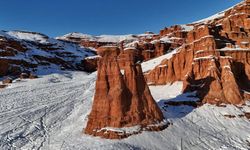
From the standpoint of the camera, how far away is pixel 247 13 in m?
83.2

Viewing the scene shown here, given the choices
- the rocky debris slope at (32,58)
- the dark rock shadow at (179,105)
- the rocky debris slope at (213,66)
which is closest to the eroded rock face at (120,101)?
the dark rock shadow at (179,105)

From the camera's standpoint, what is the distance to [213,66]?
169 feet

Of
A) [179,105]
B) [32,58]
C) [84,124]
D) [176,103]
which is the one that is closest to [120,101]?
[84,124]

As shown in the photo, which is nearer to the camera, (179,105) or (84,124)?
(84,124)

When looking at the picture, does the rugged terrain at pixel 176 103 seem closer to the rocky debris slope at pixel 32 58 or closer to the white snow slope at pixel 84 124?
the white snow slope at pixel 84 124

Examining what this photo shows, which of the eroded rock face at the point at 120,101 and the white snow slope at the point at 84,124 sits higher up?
the eroded rock face at the point at 120,101

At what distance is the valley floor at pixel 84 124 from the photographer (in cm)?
3319

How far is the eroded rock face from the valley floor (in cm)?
155

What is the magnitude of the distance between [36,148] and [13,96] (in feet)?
103

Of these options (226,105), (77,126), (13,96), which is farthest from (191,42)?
(13,96)

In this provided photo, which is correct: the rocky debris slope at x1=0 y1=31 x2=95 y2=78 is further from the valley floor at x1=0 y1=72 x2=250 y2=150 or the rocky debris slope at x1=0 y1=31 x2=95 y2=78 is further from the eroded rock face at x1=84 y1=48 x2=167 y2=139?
the eroded rock face at x1=84 y1=48 x2=167 y2=139

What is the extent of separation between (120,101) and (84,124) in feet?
21.8

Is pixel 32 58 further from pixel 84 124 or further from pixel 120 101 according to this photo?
pixel 120 101

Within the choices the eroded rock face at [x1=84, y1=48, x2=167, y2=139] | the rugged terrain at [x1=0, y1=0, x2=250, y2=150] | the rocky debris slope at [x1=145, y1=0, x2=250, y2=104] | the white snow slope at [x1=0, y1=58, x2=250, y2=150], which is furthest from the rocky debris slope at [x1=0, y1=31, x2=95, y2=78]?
the eroded rock face at [x1=84, y1=48, x2=167, y2=139]
